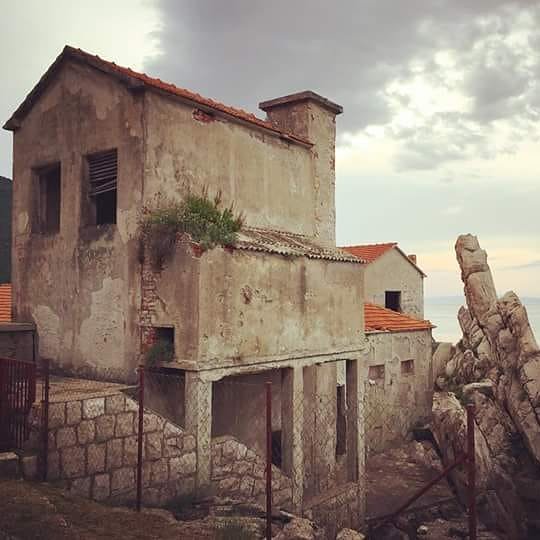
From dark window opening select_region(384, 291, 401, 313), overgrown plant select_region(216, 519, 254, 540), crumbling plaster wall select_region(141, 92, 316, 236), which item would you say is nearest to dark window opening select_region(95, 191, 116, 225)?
crumbling plaster wall select_region(141, 92, 316, 236)

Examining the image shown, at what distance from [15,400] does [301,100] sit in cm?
1077

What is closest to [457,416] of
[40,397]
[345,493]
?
[345,493]

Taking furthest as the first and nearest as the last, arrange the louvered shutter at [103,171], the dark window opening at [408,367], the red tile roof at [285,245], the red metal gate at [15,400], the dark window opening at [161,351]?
the dark window opening at [408,367], the louvered shutter at [103,171], the red tile roof at [285,245], the dark window opening at [161,351], the red metal gate at [15,400]

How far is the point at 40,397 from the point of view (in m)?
9.32

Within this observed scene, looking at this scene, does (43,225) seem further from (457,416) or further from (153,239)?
(457,416)

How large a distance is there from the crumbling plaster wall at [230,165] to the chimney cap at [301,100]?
1517 millimetres

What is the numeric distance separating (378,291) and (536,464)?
11146 millimetres

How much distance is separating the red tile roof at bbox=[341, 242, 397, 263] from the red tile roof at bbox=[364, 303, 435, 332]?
4602mm

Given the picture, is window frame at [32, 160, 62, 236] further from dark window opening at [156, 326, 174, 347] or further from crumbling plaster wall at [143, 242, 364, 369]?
dark window opening at [156, 326, 174, 347]

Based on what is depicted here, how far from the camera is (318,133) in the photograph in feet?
51.8

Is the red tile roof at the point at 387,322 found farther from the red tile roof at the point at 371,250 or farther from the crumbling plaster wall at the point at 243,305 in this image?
the crumbling plaster wall at the point at 243,305

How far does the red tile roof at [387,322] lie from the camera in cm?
2122

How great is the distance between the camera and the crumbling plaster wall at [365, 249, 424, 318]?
2741cm

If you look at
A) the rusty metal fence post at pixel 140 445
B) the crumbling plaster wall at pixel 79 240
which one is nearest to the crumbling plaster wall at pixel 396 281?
the crumbling plaster wall at pixel 79 240
